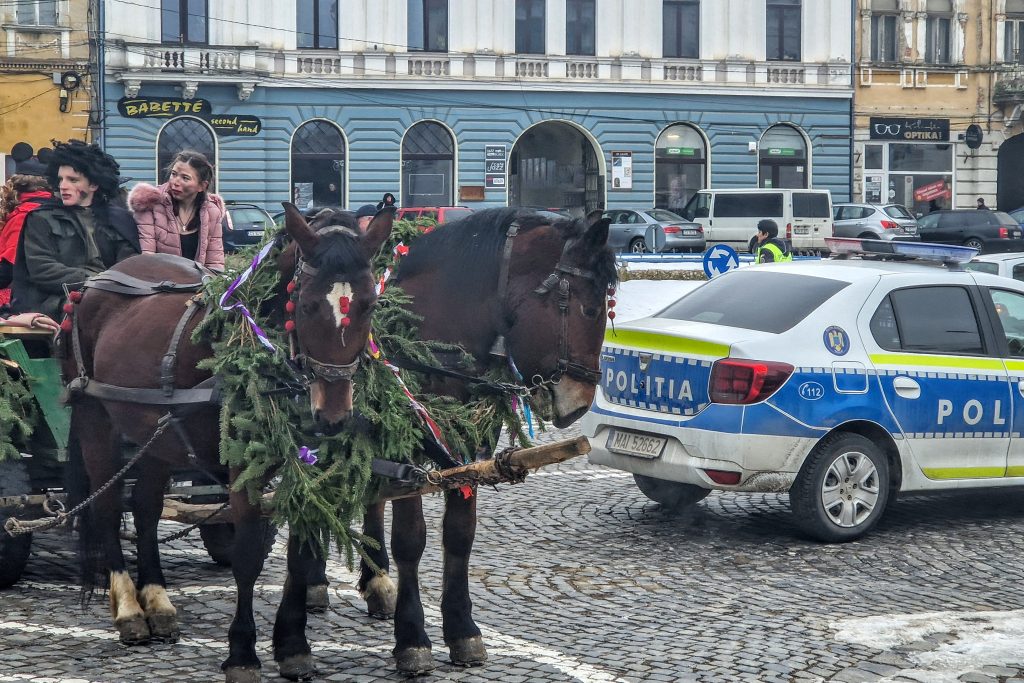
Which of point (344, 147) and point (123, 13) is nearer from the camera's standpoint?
point (123, 13)

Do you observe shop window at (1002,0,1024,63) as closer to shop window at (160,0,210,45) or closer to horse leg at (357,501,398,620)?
shop window at (160,0,210,45)

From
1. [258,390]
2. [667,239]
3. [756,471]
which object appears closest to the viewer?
[258,390]

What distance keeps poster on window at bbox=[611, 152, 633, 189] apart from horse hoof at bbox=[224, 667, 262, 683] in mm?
36600

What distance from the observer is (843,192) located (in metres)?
44.0

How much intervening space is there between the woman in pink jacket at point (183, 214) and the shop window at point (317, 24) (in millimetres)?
32463

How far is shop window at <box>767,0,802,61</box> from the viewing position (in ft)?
141

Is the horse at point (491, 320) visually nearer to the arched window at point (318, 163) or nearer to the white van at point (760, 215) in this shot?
the white van at point (760, 215)

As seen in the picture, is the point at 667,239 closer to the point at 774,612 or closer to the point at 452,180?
the point at 452,180

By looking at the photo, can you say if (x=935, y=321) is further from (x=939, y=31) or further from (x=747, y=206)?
(x=939, y=31)

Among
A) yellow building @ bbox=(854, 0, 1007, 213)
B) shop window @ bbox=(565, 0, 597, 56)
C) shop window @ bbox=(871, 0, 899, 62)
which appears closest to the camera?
shop window @ bbox=(565, 0, 597, 56)

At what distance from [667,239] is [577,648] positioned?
30697 mm

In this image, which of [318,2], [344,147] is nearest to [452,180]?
[344,147]

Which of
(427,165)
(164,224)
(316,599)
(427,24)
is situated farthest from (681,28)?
(316,599)

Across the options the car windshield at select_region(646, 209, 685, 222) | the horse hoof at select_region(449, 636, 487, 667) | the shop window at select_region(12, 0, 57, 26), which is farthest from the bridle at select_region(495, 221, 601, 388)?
the shop window at select_region(12, 0, 57, 26)
